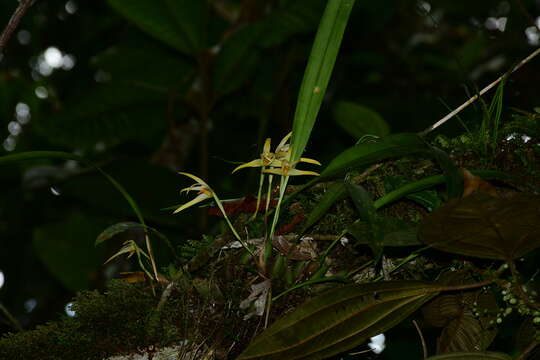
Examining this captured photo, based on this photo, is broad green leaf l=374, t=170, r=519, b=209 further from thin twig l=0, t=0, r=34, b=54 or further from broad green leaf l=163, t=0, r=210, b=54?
broad green leaf l=163, t=0, r=210, b=54

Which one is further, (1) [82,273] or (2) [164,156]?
(1) [82,273]

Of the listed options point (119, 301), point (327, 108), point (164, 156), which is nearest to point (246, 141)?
point (327, 108)

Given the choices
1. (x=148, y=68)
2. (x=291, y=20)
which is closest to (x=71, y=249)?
(x=148, y=68)

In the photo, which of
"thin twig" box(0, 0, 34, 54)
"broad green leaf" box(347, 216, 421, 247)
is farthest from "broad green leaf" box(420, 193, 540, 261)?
"thin twig" box(0, 0, 34, 54)

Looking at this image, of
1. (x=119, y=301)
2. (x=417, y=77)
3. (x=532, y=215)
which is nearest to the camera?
(x=532, y=215)

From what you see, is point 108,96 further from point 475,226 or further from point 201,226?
point 475,226

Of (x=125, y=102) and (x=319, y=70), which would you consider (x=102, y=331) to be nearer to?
(x=319, y=70)

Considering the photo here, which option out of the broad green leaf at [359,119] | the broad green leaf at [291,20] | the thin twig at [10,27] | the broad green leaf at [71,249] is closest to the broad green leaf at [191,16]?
the broad green leaf at [291,20]
